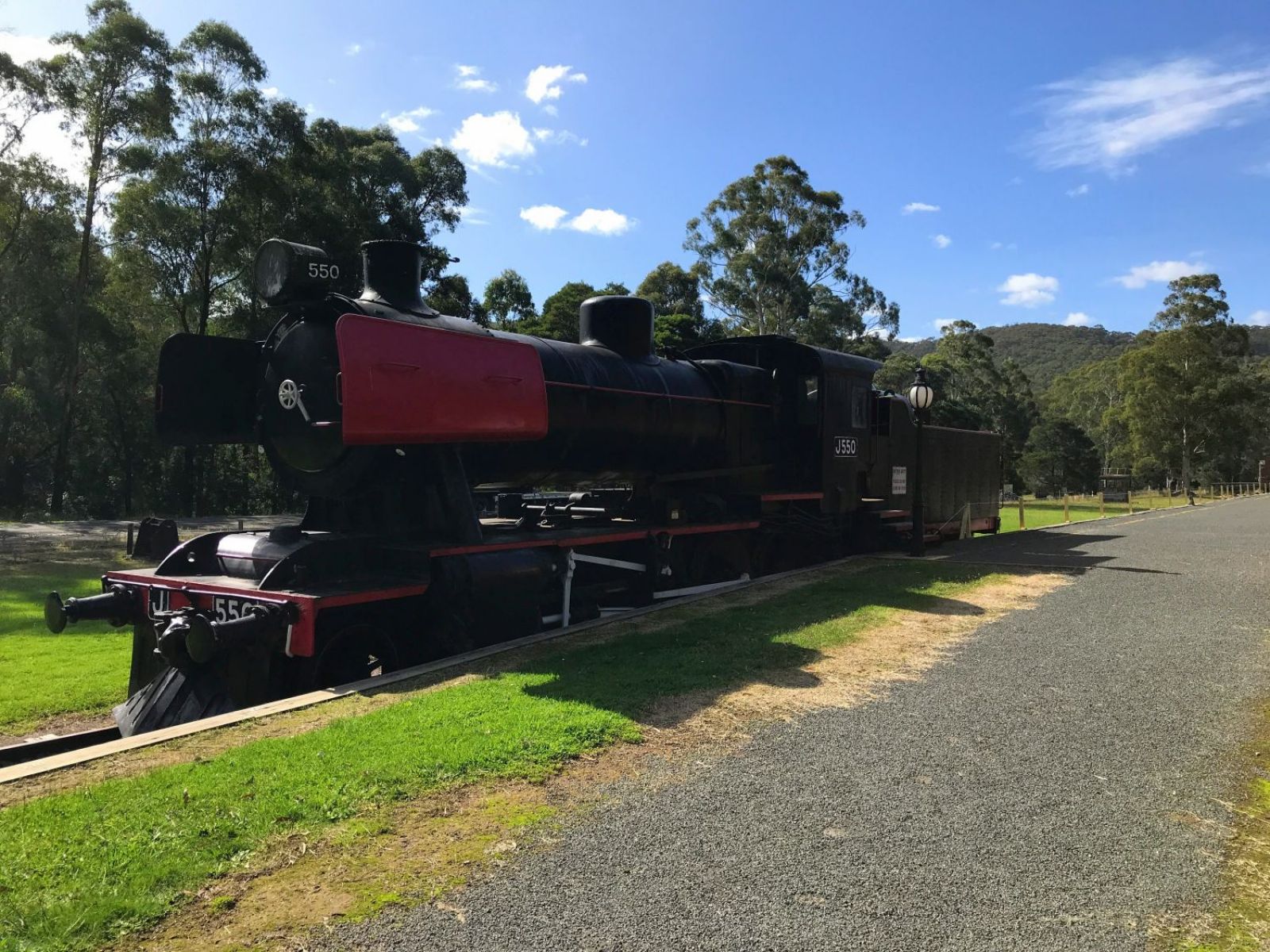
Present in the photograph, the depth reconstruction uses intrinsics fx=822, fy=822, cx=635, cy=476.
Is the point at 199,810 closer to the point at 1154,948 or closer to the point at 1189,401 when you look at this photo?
the point at 1154,948

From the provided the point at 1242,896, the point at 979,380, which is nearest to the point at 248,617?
the point at 1242,896

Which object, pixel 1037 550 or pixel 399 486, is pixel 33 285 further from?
pixel 1037 550

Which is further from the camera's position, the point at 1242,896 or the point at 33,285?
the point at 33,285

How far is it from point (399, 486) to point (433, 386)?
998 millimetres

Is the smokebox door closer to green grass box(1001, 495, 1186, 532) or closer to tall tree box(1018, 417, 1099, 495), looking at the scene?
green grass box(1001, 495, 1186, 532)

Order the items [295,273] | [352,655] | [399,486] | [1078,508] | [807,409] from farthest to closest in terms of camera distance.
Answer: [1078,508], [807,409], [399,486], [295,273], [352,655]

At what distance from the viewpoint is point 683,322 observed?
3781 centimetres

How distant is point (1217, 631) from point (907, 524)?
6.80 m

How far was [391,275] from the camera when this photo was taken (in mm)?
6742

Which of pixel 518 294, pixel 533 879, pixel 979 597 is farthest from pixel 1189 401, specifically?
pixel 533 879

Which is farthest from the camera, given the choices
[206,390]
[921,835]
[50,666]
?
[50,666]

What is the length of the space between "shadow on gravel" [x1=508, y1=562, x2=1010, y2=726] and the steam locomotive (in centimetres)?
102

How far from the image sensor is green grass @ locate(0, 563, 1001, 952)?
2.81 metres

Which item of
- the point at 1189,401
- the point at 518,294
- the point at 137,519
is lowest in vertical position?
the point at 137,519
